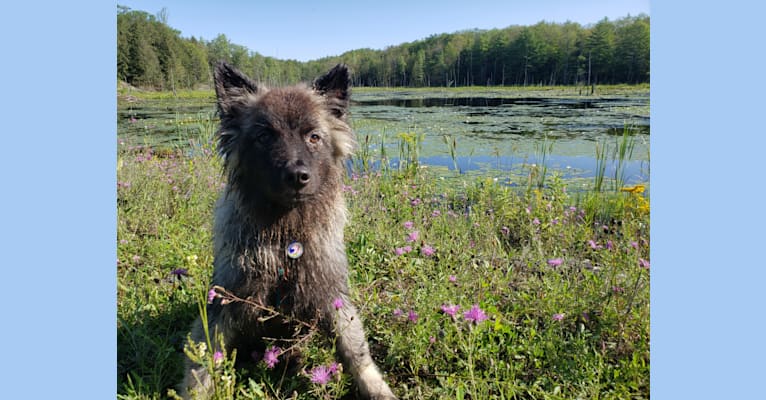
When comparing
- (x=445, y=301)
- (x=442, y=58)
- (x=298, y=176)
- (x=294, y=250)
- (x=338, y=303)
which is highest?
(x=442, y=58)

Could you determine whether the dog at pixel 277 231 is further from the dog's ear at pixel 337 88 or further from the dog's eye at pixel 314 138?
the dog's ear at pixel 337 88

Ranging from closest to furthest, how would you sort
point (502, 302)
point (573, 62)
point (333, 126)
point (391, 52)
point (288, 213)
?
point (288, 213) < point (333, 126) < point (502, 302) < point (391, 52) < point (573, 62)

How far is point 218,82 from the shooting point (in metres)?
2.40

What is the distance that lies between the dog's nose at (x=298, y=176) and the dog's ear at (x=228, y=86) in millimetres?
758

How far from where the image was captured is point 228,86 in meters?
2.45

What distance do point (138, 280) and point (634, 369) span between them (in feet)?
11.0

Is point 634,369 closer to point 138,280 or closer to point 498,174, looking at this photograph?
point 138,280

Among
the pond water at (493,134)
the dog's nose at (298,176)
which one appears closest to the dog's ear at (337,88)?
the dog's nose at (298,176)

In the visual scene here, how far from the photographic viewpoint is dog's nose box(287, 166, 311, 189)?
1.99m

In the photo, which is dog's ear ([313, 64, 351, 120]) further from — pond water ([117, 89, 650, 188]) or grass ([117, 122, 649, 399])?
pond water ([117, 89, 650, 188])

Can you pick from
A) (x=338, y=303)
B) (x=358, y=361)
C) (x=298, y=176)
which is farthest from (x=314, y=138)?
(x=358, y=361)

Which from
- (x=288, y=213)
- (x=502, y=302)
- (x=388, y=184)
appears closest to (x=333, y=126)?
(x=288, y=213)

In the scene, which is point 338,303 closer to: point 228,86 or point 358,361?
point 358,361

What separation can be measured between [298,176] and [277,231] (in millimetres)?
447
